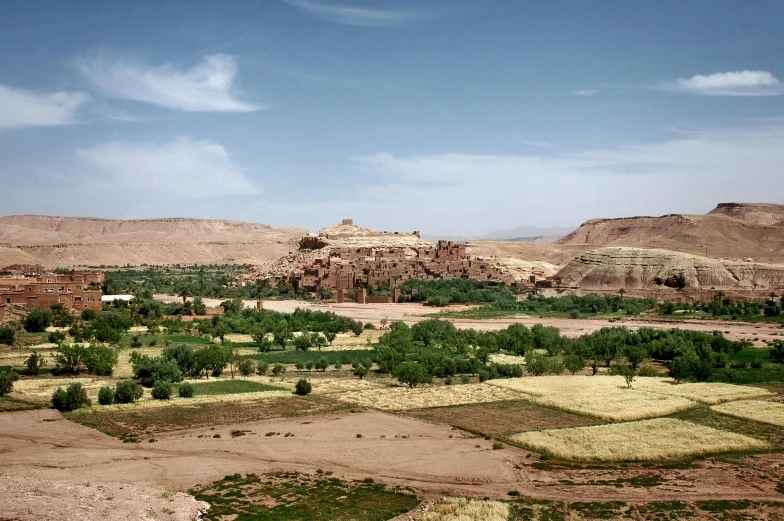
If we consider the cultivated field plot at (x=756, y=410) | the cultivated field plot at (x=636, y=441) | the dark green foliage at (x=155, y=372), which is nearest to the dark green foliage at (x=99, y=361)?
the dark green foliage at (x=155, y=372)

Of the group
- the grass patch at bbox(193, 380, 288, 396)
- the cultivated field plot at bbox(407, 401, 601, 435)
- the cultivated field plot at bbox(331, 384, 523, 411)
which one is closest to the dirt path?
the cultivated field plot at bbox(407, 401, 601, 435)

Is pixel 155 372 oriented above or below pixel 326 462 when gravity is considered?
above

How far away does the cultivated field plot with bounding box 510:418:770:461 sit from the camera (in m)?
23.3

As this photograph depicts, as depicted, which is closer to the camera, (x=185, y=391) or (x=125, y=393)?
(x=125, y=393)

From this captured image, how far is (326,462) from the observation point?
22.5 m

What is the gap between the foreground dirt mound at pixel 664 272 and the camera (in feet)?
278

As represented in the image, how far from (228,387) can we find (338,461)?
12.7 m

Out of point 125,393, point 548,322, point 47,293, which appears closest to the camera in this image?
point 125,393

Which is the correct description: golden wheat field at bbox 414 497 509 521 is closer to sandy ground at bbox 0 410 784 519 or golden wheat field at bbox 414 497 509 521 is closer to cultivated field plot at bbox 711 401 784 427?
sandy ground at bbox 0 410 784 519

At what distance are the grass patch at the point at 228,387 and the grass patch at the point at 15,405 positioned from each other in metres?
6.26

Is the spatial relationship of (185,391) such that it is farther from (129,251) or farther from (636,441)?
(129,251)

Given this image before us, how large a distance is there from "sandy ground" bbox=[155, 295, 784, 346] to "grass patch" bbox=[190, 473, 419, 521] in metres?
37.9

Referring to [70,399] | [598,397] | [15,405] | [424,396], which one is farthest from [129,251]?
[598,397]

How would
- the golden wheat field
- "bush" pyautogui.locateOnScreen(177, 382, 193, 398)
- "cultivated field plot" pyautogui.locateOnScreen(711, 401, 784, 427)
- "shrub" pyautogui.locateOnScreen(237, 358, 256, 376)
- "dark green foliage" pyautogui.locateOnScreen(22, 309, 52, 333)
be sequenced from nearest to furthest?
the golden wheat field, "cultivated field plot" pyautogui.locateOnScreen(711, 401, 784, 427), "bush" pyautogui.locateOnScreen(177, 382, 193, 398), "shrub" pyautogui.locateOnScreen(237, 358, 256, 376), "dark green foliage" pyautogui.locateOnScreen(22, 309, 52, 333)
